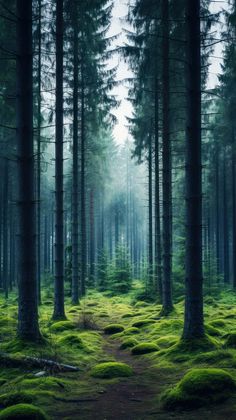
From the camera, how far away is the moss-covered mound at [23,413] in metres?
4.86

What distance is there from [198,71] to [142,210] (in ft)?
182

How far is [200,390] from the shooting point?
18.6 feet

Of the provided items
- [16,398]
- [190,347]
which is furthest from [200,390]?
[190,347]

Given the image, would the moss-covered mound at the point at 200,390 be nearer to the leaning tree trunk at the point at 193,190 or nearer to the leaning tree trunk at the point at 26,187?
the leaning tree trunk at the point at 193,190

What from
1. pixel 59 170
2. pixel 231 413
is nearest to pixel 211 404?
pixel 231 413

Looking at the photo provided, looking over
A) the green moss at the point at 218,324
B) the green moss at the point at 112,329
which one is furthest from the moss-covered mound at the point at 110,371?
the green moss at the point at 112,329

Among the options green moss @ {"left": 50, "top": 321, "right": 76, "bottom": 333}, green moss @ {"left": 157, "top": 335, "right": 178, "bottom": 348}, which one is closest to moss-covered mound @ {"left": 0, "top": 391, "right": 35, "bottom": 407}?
green moss @ {"left": 157, "top": 335, "right": 178, "bottom": 348}

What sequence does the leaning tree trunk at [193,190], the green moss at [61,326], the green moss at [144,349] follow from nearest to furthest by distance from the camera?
the leaning tree trunk at [193,190] < the green moss at [144,349] < the green moss at [61,326]

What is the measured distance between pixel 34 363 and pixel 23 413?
2.75 meters

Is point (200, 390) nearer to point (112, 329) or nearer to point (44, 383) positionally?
point (44, 383)

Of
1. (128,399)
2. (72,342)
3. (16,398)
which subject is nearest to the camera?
(16,398)

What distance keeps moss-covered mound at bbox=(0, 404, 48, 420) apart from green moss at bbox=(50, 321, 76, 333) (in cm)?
708

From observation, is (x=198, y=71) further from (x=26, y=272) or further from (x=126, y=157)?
(x=126, y=157)

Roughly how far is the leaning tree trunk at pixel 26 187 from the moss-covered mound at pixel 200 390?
427 centimetres
